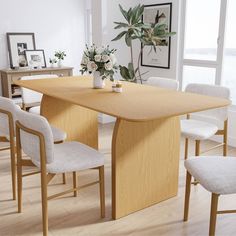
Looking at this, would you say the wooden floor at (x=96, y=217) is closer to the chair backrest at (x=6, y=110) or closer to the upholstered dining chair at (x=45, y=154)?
the upholstered dining chair at (x=45, y=154)

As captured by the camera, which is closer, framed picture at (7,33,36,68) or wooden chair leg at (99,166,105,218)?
wooden chair leg at (99,166,105,218)

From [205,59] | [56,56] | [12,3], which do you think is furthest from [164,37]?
[12,3]

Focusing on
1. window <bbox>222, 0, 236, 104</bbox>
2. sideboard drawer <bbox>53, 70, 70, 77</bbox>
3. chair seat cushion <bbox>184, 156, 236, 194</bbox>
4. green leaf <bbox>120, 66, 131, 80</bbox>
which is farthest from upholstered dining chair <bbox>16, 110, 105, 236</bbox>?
sideboard drawer <bbox>53, 70, 70, 77</bbox>

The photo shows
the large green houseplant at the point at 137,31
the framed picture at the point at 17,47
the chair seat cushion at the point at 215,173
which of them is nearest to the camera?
the chair seat cushion at the point at 215,173

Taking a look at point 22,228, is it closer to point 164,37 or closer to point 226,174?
point 226,174

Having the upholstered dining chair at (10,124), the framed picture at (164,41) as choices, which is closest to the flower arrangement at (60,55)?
the framed picture at (164,41)

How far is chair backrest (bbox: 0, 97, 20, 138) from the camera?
7.71ft

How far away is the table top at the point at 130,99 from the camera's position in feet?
6.82

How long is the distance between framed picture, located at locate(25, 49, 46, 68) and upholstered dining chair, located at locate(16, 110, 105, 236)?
347 centimetres

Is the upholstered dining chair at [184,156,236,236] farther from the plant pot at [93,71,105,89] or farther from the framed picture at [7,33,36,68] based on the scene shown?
the framed picture at [7,33,36,68]

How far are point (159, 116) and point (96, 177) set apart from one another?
1.28 metres

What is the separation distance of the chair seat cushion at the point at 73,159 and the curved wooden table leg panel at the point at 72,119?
2.38 ft

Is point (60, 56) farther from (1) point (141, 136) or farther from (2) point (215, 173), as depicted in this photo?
(2) point (215, 173)

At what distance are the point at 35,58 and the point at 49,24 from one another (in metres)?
0.70
